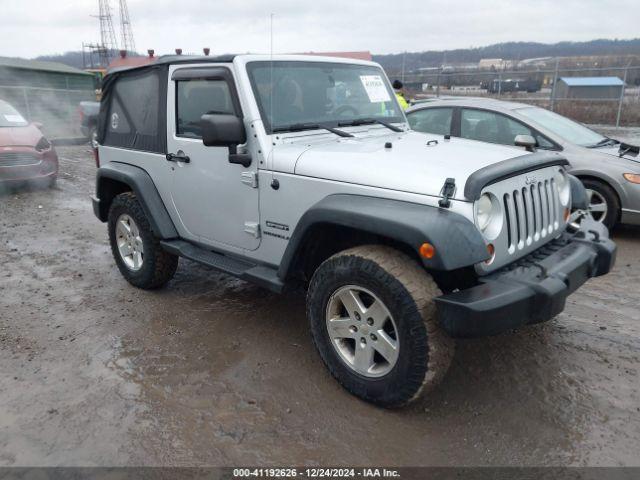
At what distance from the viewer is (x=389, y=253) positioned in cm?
281

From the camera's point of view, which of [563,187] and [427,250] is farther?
[563,187]

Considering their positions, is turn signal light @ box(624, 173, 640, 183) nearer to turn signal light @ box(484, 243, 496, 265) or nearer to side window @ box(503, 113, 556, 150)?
side window @ box(503, 113, 556, 150)

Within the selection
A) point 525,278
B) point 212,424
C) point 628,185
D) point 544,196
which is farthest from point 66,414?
point 628,185

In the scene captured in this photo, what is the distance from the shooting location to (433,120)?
6.80m

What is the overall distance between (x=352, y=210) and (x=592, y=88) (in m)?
15.9

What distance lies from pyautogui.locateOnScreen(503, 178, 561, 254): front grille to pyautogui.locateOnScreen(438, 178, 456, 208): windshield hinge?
396mm

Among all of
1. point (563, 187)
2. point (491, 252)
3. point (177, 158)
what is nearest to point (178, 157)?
point (177, 158)

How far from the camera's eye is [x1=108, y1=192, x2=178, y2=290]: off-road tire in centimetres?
443

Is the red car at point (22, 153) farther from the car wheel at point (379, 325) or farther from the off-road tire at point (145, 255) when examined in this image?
the car wheel at point (379, 325)

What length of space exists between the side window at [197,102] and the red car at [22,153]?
242 inches

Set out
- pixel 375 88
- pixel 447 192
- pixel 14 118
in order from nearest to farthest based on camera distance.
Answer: pixel 447 192
pixel 375 88
pixel 14 118

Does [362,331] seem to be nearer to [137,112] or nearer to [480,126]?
[137,112]

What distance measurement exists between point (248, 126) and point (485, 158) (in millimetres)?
1519

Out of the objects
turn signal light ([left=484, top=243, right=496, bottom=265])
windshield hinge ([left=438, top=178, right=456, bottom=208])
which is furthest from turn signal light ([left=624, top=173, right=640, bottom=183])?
windshield hinge ([left=438, top=178, right=456, bottom=208])
